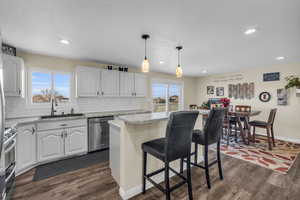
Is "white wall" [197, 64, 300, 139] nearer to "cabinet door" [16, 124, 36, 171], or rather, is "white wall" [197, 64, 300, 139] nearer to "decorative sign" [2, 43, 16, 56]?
"cabinet door" [16, 124, 36, 171]

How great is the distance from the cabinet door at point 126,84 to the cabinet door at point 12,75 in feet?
7.20

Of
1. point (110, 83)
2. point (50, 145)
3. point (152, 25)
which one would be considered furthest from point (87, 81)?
point (152, 25)

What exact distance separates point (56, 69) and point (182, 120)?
345cm

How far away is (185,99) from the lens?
6.18m

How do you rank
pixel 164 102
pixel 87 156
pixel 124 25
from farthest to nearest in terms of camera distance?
pixel 164 102
pixel 87 156
pixel 124 25

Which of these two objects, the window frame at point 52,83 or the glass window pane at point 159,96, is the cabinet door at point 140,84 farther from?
the window frame at point 52,83

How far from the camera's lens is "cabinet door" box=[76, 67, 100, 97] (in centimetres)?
327

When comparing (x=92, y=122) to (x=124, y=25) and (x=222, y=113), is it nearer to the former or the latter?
(x=124, y=25)

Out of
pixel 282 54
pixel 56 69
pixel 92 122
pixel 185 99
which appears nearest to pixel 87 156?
pixel 92 122

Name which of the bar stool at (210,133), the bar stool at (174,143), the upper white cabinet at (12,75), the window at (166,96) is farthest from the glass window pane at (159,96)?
the upper white cabinet at (12,75)

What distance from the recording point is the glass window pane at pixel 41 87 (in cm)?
305

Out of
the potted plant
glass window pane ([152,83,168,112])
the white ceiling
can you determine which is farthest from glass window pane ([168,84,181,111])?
the potted plant

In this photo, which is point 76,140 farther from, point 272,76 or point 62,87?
point 272,76

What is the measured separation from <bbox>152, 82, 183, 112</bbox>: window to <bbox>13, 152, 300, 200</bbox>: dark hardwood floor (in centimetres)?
319
